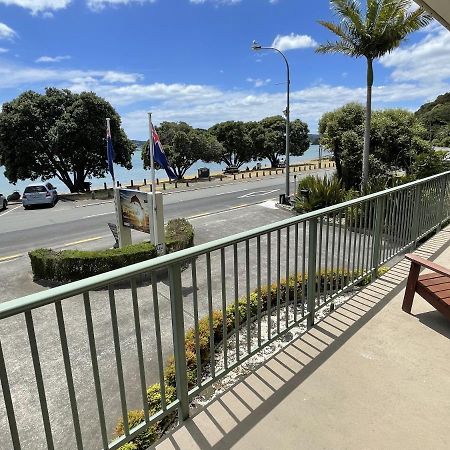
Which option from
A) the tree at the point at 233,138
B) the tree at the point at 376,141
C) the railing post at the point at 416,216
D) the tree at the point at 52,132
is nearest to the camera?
the railing post at the point at 416,216

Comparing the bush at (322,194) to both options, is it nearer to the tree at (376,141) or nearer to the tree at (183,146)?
the tree at (376,141)

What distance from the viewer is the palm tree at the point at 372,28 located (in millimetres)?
13891

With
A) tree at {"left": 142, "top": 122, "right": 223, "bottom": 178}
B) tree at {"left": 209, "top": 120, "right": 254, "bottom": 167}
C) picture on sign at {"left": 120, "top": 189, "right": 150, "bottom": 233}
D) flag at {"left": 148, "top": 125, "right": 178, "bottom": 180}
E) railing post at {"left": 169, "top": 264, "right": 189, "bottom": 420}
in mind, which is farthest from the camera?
tree at {"left": 209, "top": 120, "right": 254, "bottom": 167}

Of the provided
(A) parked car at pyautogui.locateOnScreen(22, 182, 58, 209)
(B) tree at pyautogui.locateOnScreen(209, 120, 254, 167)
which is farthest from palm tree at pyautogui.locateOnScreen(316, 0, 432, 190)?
(B) tree at pyautogui.locateOnScreen(209, 120, 254, 167)

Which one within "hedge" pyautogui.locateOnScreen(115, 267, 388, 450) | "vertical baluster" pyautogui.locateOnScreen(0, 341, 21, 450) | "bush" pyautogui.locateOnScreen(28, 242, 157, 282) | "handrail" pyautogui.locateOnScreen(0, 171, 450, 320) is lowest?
"bush" pyautogui.locateOnScreen(28, 242, 157, 282)

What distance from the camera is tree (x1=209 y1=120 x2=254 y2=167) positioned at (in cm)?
4853

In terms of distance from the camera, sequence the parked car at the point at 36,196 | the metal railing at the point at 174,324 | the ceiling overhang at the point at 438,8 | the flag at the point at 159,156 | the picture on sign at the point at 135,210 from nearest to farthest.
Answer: the metal railing at the point at 174,324 → the ceiling overhang at the point at 438,8 → the picture on sign at the point at 135,210 → the flag at the point at 159,156 → the parked car at the point at 36,196

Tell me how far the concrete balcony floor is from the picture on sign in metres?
7.57

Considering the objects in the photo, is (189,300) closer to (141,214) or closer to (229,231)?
(141,214)

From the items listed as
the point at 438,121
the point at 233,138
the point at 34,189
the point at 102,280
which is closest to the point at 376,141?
the point at 102,280

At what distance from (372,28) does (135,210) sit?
11360mm

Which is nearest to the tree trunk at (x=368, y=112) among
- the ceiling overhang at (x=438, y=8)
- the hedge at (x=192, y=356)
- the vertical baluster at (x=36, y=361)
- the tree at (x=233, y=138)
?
the ceiling overhang at (x=438, y=8)

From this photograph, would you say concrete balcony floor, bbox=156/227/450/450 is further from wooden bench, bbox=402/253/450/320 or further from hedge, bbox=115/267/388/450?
hedge, bbox=115/267/388/450

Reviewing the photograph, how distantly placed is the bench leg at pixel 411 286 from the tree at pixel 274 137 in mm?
48926
